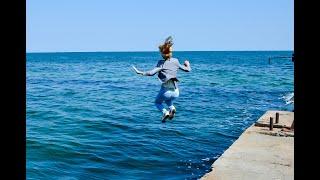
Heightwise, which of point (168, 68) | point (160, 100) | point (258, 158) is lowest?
point (258, 158)

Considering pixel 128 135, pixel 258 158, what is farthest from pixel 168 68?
pixel 128 135

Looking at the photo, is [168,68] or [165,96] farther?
[165,96]

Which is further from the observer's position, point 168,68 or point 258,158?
point 258,158

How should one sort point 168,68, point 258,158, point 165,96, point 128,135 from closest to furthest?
point 168,68, point 165,96, point 258,158, point 128,135

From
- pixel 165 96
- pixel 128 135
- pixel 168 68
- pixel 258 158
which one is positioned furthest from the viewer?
pixel 128 135

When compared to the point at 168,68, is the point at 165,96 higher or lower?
lower

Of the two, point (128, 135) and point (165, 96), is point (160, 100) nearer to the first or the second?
point (165, 96)

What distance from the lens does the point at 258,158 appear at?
43.2 feet

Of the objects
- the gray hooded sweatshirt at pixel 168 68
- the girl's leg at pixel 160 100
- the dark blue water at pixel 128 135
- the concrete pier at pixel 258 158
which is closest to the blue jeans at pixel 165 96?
the girl's leg at pixel 160 100

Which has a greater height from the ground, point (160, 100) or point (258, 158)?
point (160, 100)

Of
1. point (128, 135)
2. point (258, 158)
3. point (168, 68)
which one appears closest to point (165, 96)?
point (168, 68)

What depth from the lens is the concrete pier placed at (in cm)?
1122

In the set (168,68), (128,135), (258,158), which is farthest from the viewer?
(128,135)
